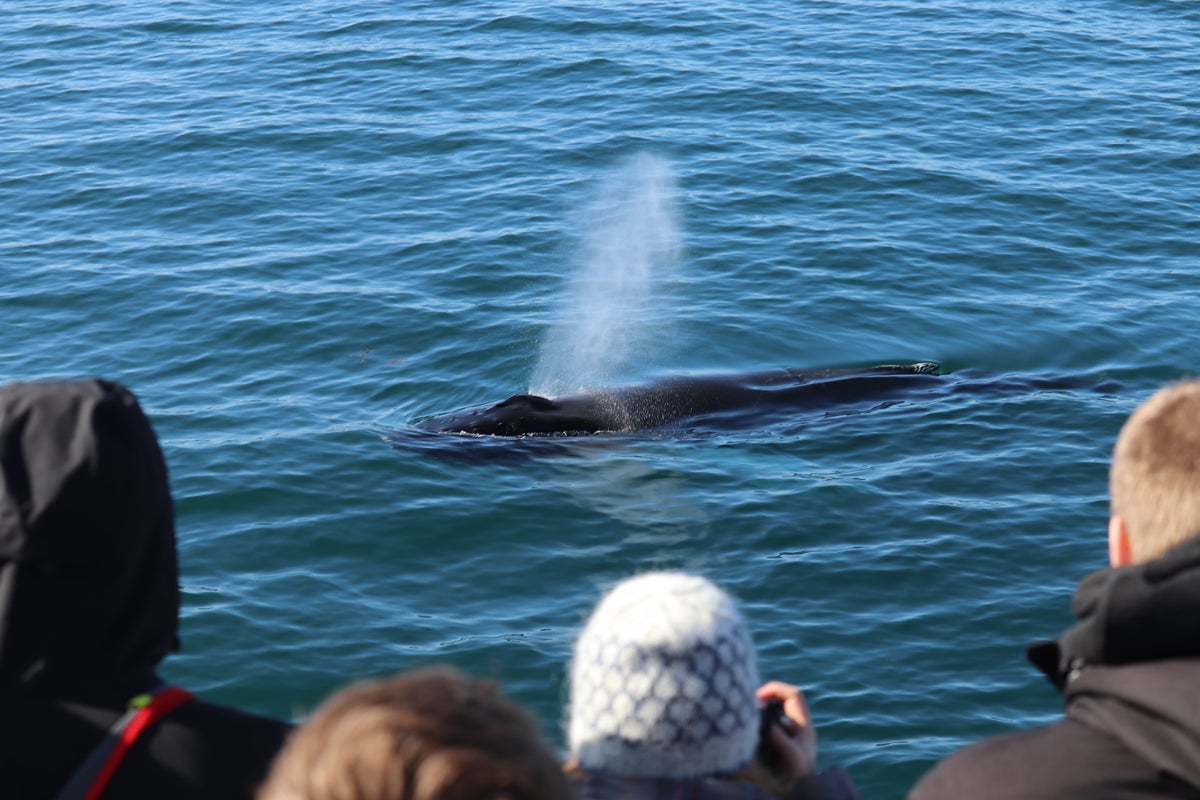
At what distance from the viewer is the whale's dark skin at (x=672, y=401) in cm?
1209

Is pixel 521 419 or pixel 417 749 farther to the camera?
pixel 521 419

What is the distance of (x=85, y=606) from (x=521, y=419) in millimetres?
8455

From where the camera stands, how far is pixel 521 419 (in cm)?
1204

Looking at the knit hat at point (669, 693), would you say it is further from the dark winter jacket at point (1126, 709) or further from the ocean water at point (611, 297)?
the dark winter jacket at point (1126, 709)

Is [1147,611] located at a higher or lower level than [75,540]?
lower

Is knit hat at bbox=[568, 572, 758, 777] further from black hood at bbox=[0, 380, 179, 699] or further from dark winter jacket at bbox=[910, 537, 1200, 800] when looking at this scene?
black hood at bbox=[0, 380, 179, 699]

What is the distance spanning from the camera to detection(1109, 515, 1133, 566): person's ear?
357cm

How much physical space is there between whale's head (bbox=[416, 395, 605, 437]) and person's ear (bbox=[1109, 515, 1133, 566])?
8.51m

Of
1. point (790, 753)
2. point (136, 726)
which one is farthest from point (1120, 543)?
point (136, 726)

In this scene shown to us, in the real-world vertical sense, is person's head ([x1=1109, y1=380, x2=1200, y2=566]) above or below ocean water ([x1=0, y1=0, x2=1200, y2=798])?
above

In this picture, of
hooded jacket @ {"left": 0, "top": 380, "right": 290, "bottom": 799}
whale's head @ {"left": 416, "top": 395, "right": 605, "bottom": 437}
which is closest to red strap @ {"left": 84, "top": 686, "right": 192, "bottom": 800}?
hooded jacket @ {"left": 0, "top": 380, "right": 290, "bottom": 799}

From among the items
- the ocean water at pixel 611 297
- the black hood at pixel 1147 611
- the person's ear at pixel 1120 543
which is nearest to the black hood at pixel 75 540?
the ocean water at pixel 611 297

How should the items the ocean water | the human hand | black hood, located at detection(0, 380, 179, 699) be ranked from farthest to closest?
the ocean water < the human hand < black hood, located at detection(0, 380, 179, 699)

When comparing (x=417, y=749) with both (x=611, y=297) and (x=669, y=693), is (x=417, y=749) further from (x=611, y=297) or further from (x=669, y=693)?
(x=611, y=297)
